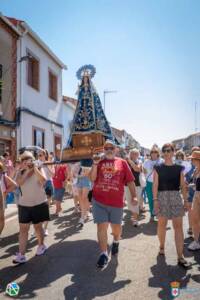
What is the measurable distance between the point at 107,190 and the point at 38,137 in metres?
13.0

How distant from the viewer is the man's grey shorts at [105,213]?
4965mm

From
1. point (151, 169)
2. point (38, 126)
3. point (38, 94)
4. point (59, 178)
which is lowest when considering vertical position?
point (59, 178)

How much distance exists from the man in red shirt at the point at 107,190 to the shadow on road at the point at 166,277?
0.84 meters

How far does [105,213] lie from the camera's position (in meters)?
5.01

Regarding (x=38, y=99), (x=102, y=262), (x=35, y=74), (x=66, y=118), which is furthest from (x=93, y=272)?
(x=66, y=118)

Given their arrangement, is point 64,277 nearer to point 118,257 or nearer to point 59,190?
point 118,257

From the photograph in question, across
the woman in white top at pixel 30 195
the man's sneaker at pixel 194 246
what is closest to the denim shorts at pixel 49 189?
the woman in white top at pixel 30 195

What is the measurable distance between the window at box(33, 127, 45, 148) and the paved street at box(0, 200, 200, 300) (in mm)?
10787

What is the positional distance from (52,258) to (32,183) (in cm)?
120

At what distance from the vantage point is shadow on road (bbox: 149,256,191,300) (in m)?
3.79

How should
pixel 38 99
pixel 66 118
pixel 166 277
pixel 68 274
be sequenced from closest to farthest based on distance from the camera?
pixel 166 277
pixel 68 274
pixel 38 99
pixel 66 118

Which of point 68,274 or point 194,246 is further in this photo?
point 194,246

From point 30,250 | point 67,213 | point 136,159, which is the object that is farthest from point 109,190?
point 67,213

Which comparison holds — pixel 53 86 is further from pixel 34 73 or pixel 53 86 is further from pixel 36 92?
pixel 36 92
